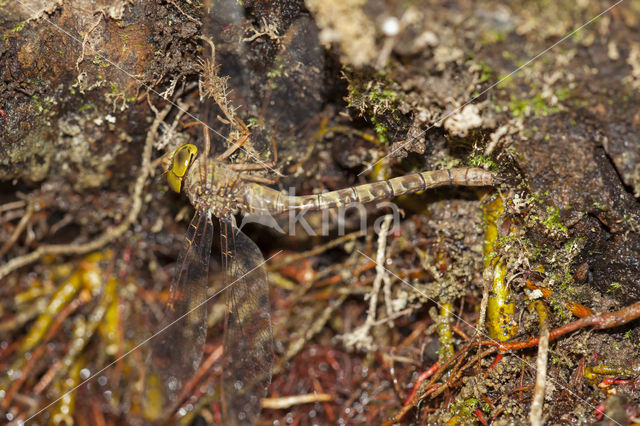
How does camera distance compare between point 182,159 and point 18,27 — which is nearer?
point 18,27

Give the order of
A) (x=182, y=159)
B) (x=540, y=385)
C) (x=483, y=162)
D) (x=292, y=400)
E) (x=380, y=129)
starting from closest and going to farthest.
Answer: (x=540, y=385) → (x=483, y=162) → (x=380, y=129) → (x=182, y=159) → (x=292, y=400)

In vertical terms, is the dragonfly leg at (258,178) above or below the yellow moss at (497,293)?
above

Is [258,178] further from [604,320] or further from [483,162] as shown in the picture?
[604,320]

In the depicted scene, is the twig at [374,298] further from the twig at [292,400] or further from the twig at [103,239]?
the twig at [103,239]

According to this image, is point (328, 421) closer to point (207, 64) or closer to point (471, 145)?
point (471, 145)

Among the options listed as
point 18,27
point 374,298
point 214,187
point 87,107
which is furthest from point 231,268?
point 18,27

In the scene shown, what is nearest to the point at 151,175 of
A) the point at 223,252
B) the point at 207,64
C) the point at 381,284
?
the point at 223,252

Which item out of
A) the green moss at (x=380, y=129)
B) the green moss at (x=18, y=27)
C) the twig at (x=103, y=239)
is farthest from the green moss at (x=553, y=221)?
the green moss at (x=18, y=27)
